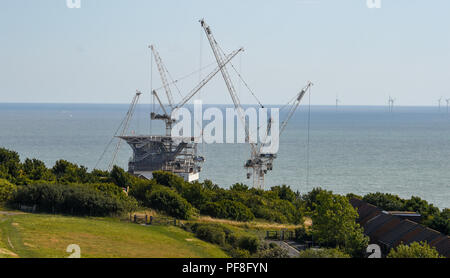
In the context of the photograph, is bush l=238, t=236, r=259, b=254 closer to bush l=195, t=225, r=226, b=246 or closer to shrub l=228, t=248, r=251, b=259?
shrub l=228, t=248, r=251, b=259

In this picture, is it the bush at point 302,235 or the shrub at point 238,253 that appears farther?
the bush at point 302,235

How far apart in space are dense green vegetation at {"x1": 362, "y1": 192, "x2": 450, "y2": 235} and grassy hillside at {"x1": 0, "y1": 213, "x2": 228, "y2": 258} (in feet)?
56.2

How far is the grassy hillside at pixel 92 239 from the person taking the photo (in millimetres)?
30859

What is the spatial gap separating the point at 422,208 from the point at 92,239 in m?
32.1

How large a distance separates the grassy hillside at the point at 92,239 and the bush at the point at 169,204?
5.50 m

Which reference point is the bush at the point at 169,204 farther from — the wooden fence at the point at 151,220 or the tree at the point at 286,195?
the tree at the point at 286,195

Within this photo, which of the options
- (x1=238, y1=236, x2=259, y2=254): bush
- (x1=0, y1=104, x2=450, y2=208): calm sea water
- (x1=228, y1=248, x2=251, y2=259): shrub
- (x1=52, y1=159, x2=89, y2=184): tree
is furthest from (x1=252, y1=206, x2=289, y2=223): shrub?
(x1=0, y1=104, x2=450, y2=208): calm sea water

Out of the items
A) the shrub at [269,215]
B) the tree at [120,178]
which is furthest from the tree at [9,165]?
the shrub at [269,215]

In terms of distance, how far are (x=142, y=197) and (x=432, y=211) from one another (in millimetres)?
25591

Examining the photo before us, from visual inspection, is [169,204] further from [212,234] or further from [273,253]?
[273,253]

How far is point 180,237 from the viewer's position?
38906 millimetres

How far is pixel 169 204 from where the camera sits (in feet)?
157

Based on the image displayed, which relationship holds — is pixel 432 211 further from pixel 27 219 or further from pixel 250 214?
pixel 27 219
